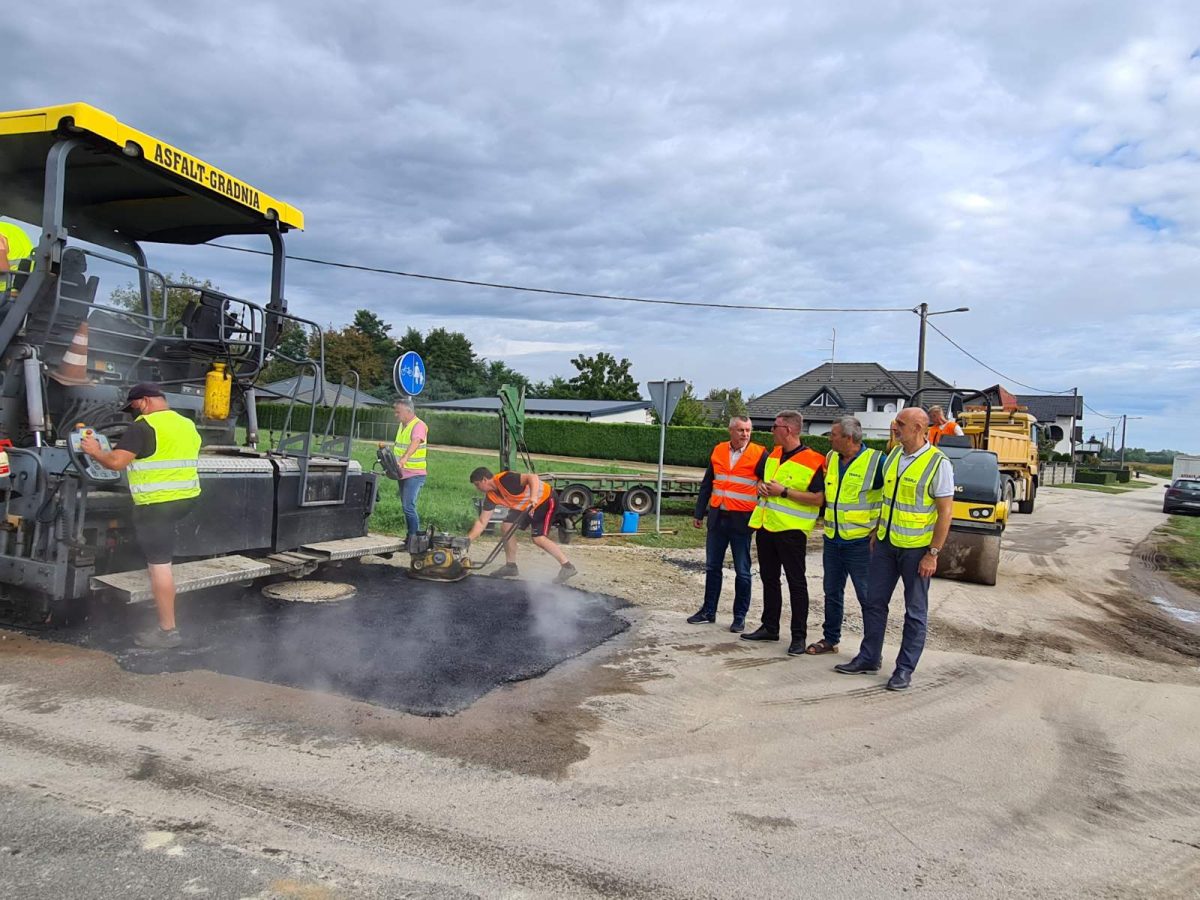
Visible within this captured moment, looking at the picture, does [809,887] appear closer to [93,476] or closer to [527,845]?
[527,845]

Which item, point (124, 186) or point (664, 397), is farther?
point (664, 397)

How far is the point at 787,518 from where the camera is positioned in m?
5.86

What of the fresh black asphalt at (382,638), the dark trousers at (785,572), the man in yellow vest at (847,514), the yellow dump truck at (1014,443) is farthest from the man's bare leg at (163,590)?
the yellow dump truck at (1014,443)

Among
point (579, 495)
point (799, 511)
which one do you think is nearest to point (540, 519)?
point (799, 511)

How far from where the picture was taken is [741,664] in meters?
5.37

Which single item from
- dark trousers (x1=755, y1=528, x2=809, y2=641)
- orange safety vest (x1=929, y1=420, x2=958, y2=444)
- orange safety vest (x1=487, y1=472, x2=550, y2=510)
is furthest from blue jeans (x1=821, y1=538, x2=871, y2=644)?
orange safety vest (x1=929, y1=420, x2=958, y2=444)

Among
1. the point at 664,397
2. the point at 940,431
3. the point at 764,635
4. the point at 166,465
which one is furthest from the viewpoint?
the point at 664,397

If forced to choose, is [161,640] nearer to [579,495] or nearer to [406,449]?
[406,449]

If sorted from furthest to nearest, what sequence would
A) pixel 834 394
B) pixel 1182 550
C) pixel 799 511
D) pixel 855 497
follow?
pixel 834 394
pixel 1182 550
pixel 799 511
pixel 855 497

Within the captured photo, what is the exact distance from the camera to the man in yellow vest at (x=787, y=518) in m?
5.79

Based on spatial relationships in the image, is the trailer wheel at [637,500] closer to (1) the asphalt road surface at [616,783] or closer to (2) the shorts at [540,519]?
(2) the shorts at [540,519]

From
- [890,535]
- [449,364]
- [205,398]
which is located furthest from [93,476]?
[449,364]

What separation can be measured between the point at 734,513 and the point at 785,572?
67cm

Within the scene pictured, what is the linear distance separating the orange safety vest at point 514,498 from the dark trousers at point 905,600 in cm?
343
